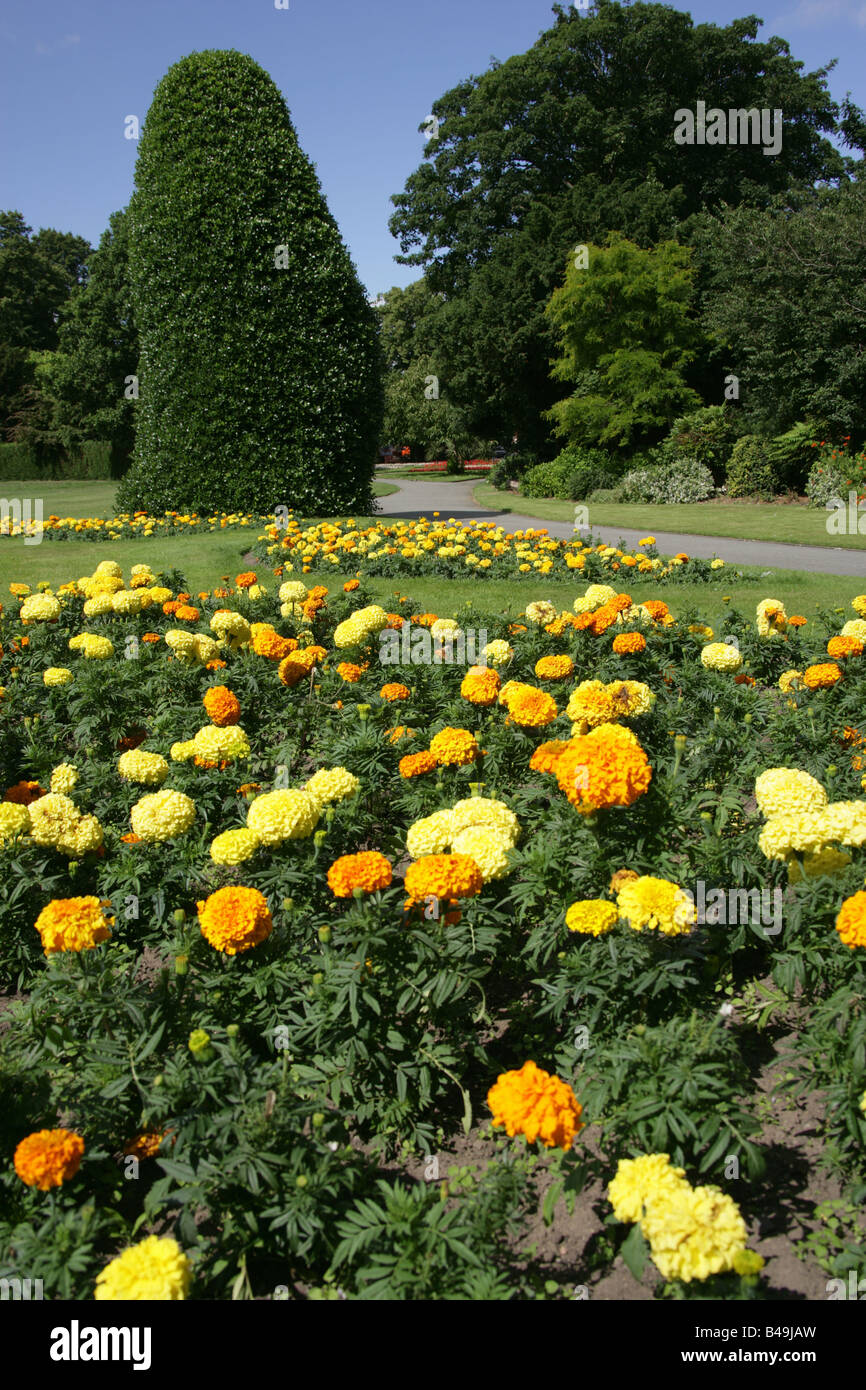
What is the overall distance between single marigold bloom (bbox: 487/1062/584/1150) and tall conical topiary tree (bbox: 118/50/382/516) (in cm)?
1141

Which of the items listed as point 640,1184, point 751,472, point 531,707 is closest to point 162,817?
point 531,707

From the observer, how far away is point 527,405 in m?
32.5

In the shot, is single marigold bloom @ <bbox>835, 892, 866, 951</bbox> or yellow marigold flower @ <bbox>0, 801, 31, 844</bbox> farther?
yellow marigold flower @ <bbox>0, 801, 31, 844</bbox>

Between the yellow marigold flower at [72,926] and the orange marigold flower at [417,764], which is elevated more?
the orange marigold flower at [417,764]

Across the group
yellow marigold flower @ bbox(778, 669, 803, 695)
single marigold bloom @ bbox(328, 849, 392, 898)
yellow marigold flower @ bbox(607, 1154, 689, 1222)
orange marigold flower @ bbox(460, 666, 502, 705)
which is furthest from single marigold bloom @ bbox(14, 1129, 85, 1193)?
yellow marigold flower @ bbox(778, 669, 803, 695)

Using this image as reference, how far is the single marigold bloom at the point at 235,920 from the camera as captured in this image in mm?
2105

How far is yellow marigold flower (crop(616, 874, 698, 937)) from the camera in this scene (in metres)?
1.99

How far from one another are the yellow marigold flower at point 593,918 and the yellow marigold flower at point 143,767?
5.22 ft

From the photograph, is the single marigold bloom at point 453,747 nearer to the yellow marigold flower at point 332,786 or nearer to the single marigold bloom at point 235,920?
the yellow marigold flower at point 332,786

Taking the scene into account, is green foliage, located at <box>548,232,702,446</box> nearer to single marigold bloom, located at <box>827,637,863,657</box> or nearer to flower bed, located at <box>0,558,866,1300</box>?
single marigold bloom, located at <box>827,637,863,657</box>

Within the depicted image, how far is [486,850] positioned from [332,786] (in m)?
0.66

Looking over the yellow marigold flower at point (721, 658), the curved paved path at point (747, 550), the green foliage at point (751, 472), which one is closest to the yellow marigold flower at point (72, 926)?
the yellow marigold flower at point (721, 658)

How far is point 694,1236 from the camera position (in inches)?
57.4
